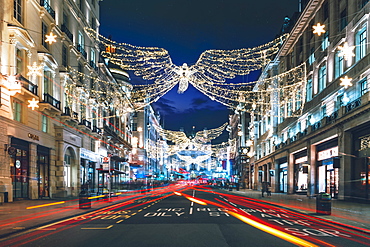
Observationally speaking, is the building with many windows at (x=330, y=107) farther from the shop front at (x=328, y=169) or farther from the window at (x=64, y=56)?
the window at (x=64, y=56)

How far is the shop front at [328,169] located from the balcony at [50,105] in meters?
22.3

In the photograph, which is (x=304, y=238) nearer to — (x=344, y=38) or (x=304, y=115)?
(x=344, y=38)

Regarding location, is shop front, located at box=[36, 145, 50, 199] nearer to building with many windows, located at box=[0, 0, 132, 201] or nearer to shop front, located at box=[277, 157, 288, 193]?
building with many windows, located at box=[0, 0, 132, 201]

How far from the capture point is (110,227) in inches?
553

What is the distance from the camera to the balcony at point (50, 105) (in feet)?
101

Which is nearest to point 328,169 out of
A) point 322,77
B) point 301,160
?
point 322,77

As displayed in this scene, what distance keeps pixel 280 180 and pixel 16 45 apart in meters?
39.0

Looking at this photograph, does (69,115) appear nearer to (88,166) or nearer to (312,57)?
(88,166)

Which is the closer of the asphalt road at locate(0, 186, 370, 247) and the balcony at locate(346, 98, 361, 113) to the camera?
the asphalt road at locate(0, 186, 370, 247)

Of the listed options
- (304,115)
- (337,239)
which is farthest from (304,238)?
(304,115)

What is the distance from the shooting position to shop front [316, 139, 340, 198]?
3253 centimetres

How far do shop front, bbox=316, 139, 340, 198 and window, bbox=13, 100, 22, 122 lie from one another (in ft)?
76.2

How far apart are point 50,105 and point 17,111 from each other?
372cm

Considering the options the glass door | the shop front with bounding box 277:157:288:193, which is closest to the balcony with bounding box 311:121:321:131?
the shop front with bounding box 277:157:288:193
